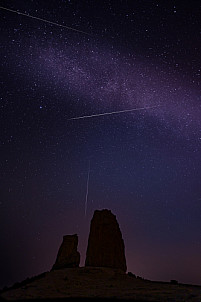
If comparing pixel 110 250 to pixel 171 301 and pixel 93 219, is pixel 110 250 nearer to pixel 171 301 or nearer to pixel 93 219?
pixel 93 219

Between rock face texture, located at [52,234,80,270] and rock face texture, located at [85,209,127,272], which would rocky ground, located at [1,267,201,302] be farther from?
rock face texture, located at [85,209,127,272]

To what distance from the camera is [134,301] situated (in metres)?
22.1

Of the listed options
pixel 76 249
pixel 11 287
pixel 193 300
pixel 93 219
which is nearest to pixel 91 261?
pixel 76 249

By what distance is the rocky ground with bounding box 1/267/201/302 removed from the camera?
80.1 feet

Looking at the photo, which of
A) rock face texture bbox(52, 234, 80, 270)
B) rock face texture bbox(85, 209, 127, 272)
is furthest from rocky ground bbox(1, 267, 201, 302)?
rock face texture bbox(85, 209, 127, 272)

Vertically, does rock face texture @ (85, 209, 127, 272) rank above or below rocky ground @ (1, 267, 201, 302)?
above

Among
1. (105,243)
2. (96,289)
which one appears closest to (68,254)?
(105,243)

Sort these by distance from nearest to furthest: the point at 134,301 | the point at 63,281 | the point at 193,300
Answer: the point at 134,301 < the point at 193,300 < the point at 63,281

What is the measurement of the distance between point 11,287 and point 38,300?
328 inches

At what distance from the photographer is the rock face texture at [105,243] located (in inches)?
2509

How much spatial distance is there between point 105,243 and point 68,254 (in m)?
9.65

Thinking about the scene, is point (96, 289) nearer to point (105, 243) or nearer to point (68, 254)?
point (68, 254)

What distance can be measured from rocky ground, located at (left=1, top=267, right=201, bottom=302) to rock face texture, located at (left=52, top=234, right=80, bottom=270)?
11881 mm

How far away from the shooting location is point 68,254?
62.0 meters
